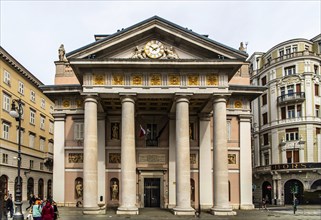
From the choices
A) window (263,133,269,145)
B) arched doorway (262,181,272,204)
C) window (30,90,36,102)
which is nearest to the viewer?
arched doorway (262,181,272,204)

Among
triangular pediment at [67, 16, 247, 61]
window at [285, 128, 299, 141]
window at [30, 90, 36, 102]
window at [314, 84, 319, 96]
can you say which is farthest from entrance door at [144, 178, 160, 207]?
window at [314, 84, 319, 96]

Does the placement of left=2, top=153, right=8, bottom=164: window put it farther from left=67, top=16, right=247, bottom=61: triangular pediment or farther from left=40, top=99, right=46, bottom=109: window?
left=67, top=16, right=247, bottom=61: triangular pediment

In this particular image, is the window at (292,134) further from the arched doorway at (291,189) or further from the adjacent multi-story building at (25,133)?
the adjacent multi-story building at (25,133)

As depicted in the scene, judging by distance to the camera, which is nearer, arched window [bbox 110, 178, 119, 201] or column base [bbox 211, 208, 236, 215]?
column base [bbox 211, 208, 236, 215]

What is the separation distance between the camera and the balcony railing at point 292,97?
199ft

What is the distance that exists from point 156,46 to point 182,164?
9622 millimetres

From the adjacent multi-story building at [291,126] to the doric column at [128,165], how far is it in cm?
3186

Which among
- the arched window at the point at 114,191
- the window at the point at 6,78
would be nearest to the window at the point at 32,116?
the window at the point at 6,78

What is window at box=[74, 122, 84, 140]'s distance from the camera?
4250 centimetres

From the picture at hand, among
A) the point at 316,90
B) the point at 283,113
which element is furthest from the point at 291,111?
the point at 316,90

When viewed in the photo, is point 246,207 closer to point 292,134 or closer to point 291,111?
point 292,134

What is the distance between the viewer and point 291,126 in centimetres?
6156

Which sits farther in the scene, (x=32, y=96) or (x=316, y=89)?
(x=32, y=96)

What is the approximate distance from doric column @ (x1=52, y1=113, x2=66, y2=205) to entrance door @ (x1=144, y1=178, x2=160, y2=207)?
25.8ft
